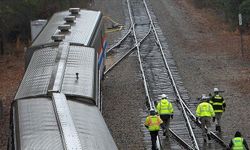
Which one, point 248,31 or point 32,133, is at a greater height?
point 32,133

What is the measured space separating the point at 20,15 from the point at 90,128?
2107cm

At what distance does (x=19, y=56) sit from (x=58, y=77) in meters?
16.3

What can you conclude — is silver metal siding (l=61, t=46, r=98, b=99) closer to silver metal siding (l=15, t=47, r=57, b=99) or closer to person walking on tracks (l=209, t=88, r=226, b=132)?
silver metal siding (l=15, t=47, r=57, b=99)

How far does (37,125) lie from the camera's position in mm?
9555

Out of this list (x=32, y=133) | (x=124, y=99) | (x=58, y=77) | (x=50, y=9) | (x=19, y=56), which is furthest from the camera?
(x=50, y=9)

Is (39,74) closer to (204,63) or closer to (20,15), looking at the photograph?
(204,63)

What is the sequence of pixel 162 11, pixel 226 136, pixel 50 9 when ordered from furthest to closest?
pixel 162 11 → pixel 50 9 → pixel 226 136

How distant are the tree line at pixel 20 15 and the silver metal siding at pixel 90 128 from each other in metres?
16.9

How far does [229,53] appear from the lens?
1036 inches

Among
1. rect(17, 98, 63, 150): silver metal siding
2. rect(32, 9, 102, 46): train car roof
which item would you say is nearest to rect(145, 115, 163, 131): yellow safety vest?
rect(17, 98, 63, 150): silver metal siding

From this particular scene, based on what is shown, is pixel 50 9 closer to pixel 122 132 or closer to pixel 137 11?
pixel 137 11

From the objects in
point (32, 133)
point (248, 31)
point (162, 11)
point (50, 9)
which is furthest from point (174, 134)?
point (162, 11)

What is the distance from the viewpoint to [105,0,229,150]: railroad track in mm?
15430

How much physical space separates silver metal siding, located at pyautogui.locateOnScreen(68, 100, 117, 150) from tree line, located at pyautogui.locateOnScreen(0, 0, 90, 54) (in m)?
16.9
